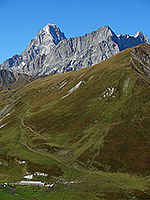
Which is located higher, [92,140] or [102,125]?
[102,125]

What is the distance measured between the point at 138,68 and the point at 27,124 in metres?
112

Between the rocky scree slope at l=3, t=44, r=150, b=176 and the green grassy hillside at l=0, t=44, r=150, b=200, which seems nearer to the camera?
the green grassy hillside at l=0, t=44, r=150, b=200

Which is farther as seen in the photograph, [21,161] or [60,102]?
[60,102]

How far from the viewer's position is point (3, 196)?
272ft

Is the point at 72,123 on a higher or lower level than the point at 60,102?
lower

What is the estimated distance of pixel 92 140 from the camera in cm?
12888

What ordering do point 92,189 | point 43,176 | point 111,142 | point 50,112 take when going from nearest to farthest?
point 92,189 < point 43,176 < point 111,142 < point 50,112

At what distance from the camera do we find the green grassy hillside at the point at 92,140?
93.1 m

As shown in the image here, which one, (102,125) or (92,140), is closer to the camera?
(92,140)

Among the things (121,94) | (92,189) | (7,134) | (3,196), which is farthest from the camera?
(7,134)

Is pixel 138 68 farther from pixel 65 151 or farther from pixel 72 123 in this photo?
pixel 65 151

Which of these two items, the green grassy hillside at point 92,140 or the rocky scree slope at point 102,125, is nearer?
the green grassy hillside at point 92,140

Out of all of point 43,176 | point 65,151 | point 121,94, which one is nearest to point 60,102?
point 121,94

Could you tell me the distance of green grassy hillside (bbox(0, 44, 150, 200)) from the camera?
93125 millimetres
